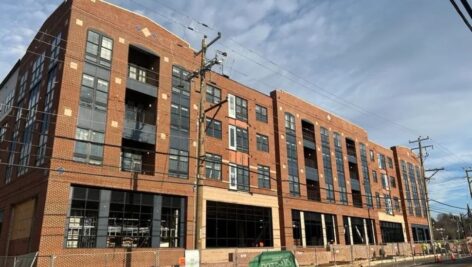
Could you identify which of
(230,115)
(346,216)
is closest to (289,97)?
(230,115)

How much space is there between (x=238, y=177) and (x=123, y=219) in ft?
43.4

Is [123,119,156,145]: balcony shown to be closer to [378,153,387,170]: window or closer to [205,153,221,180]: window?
[205,153,221,180]: window

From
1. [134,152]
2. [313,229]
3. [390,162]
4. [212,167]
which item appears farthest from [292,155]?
[390,162]

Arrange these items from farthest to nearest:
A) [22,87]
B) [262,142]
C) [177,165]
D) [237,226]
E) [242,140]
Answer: [262,142], [242,140], [237,226], [22,87], [177,165]

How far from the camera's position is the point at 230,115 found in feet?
136

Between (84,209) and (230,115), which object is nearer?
(84,209)

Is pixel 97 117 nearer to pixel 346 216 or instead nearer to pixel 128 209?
pixel 128 209

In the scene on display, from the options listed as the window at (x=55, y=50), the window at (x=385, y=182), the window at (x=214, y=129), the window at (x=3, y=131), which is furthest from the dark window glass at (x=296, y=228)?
the window at (x=3, y=131)

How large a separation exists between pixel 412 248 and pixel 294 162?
29326 millimetres

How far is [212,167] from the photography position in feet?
123

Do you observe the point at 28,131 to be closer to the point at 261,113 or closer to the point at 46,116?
the point at 46,116

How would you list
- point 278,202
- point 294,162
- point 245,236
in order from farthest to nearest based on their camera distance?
1. point 294,162
2. point 278,202
3. point 245,236

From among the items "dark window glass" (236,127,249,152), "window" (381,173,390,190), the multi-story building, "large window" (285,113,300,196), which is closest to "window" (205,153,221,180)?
"dark window glass" (236,127,249,152)

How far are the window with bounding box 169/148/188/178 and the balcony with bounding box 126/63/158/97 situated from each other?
16.6 ft
